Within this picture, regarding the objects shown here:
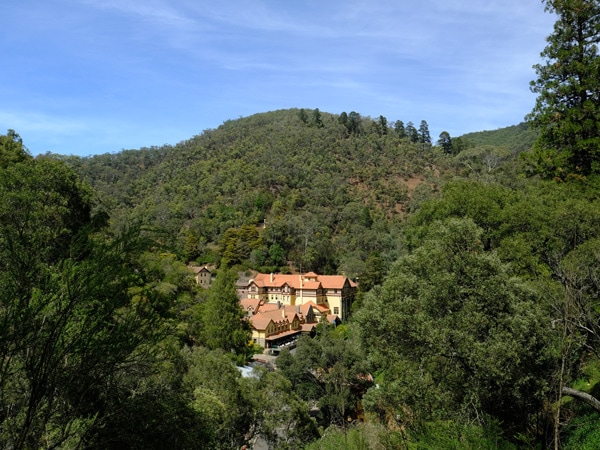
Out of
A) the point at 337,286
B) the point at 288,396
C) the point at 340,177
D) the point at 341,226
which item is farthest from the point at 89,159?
the point at 288,396

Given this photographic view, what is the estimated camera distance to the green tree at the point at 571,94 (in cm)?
1359

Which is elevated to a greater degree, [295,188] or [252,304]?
[295,188]

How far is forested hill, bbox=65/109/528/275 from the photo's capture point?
56125 mm

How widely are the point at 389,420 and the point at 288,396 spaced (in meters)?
3.26

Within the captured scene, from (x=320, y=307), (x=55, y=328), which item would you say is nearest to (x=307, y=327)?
(x=320, y=307)

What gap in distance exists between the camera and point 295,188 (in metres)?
72.8

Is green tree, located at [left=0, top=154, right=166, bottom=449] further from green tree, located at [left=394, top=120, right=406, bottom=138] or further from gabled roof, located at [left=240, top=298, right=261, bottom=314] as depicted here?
green tree, located at [left=394, top=120, right=406, bottom=138]

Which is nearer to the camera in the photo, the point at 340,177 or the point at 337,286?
the point at 337,286

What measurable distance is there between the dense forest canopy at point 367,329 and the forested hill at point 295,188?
27.0 meters

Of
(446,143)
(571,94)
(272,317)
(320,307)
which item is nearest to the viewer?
(571,94)

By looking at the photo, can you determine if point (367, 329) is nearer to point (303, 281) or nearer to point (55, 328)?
point (55, 328)

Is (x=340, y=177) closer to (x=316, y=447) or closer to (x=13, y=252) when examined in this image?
(x=316, y=447)

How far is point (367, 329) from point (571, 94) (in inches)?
437

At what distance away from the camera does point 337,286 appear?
46.5m
